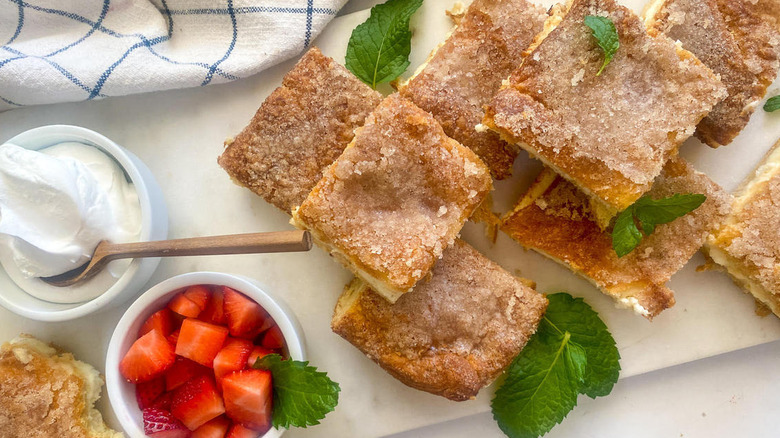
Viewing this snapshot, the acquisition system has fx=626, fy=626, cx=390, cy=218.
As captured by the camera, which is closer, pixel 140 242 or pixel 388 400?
pixel 140 242

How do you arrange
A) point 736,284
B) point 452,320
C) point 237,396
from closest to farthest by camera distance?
point 237,396 → point 452,320 → point 736,284

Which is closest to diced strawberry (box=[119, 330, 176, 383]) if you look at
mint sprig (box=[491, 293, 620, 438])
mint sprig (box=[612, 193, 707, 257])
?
mint sprig (box=[491, 293, 620, 438])

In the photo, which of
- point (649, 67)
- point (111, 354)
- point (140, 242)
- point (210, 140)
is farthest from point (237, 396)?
point (649, 67)

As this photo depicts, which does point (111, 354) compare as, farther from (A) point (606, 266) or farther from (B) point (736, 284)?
(B) point (736, 284)

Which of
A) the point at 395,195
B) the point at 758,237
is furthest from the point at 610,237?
the point at 395,195

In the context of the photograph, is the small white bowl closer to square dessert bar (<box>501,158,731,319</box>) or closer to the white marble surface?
the white marble surface
